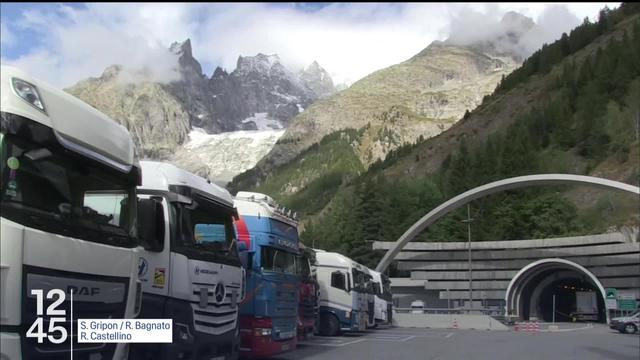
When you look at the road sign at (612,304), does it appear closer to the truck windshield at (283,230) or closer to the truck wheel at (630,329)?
the truck wheel at (630,329)

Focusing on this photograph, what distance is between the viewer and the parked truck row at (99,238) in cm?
482

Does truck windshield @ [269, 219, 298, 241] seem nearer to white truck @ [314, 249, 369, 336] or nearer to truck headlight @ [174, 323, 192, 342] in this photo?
truck headlight @ [174, 323, 192, 342]

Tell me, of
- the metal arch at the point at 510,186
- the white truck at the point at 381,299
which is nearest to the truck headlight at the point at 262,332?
the white truck at the point at 381,299

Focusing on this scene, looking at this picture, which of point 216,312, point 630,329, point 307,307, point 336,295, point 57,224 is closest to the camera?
point 57,224

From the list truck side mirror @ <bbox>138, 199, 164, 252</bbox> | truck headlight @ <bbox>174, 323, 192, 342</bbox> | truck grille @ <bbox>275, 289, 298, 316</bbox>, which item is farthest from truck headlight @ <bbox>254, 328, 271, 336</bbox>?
truck side mirror @ <bbox>138, 199, 164, 252</bbox>

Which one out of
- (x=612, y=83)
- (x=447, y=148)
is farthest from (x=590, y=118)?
(x=447, y=148)

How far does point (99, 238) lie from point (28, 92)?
4.72ft

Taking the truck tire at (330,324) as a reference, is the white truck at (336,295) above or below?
above

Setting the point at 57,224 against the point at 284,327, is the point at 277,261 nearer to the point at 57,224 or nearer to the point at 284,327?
the point at 284,327

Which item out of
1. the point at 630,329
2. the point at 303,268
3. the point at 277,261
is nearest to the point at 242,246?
the point at 277,261

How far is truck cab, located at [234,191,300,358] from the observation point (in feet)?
40.8

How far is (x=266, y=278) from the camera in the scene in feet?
41.9

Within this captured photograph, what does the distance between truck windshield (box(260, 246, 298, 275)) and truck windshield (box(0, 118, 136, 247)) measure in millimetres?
6320

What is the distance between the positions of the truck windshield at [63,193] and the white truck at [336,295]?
18994 mm
